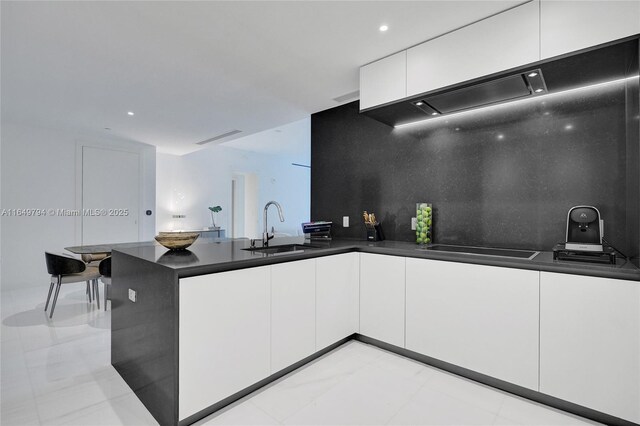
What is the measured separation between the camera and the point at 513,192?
2.31 m

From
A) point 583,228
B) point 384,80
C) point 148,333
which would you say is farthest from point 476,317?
point 148,333

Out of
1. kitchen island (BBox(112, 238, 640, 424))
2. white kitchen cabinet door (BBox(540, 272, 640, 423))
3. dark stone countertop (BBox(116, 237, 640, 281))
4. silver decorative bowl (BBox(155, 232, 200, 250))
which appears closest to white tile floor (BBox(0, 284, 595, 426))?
kitchen island (BBox(112, 238, 640, 424))

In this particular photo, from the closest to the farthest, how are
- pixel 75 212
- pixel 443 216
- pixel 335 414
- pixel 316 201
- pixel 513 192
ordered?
pixel 335 414, pixel 513 192, pixel 443 216, pixel 316 201, pixel 75 212

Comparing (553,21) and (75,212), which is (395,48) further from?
(75,212)

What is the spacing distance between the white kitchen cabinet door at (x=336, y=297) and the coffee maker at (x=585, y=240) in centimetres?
138

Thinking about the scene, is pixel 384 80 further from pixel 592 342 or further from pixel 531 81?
pixel 592 342

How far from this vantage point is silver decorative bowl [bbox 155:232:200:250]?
6.64 ft

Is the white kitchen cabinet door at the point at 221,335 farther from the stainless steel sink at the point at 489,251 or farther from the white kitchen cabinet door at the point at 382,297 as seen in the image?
the stainless steel sink at the point at 489,251

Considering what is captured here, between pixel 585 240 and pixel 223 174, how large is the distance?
7074mm

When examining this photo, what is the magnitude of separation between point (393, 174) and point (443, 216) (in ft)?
2.15

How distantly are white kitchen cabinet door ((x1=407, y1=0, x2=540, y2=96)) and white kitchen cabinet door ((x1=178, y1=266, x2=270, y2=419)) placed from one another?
68.9 inches

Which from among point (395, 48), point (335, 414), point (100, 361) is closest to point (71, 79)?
point (100, 361)

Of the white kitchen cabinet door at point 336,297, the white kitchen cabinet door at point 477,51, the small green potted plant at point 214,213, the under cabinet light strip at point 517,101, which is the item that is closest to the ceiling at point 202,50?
the white kitchen cabinet door at point 477,51

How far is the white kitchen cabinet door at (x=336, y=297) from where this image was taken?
229 cm
